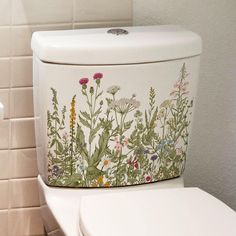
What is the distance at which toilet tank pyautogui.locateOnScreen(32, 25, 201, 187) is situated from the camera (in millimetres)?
1232

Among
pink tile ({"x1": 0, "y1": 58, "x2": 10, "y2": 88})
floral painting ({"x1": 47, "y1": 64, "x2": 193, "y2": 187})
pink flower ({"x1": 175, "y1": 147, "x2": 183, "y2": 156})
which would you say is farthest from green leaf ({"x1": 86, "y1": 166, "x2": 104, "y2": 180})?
pink tile ({"x1": 0, "y1": 58, "x2": 10, "y2": 88})

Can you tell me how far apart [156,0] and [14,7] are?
39 centimetres

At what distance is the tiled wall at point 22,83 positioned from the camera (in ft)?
4.50

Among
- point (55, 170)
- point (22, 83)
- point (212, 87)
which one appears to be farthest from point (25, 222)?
point (212, 87)

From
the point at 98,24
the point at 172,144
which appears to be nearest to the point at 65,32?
the point at 98,24

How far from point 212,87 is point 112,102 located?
42cm

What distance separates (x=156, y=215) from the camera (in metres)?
1.13

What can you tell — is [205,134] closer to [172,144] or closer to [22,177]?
[172,144]

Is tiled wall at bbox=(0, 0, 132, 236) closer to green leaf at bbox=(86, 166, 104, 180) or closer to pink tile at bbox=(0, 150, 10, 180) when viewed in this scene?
pink tile at bbox=(0, 150, 10, 180)

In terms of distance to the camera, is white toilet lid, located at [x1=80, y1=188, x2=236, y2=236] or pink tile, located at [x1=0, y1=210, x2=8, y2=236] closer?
white toilet lid, located at [x1=80, y1=188, x2=236, y2=236]

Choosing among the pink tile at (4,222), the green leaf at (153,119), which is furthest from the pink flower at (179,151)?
the pink tile at (4,222)

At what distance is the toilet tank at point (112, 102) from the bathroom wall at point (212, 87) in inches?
4.8

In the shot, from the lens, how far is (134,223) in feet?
3.58

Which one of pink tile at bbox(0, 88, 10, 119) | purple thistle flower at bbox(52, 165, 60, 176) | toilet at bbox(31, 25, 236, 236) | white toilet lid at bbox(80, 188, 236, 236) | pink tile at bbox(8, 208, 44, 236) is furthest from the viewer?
pink tile at bbox(8, 208, 44, 236)
